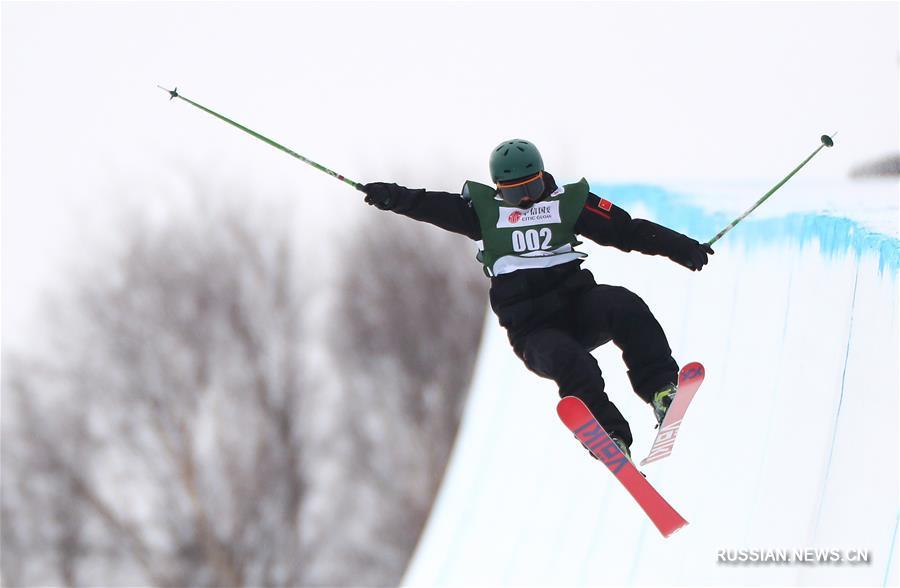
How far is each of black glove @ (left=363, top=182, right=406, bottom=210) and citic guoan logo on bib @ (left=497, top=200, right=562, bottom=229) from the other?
533mm

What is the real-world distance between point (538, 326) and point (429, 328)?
66.3ft

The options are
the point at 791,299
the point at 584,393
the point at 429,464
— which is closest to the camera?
the point at 584,393

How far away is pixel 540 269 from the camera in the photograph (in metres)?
6.04

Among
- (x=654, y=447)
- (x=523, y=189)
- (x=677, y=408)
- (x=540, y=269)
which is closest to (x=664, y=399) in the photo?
(x=677, y=408)

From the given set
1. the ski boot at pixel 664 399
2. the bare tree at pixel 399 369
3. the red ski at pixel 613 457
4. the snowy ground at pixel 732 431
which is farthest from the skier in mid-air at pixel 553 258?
the bare tree at pixel 399 369

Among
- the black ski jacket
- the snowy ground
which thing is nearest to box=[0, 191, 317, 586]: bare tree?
the snowy ground

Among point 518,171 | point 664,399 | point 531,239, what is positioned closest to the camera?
point 664,399

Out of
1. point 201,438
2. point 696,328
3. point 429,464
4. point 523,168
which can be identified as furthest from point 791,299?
point 201,438

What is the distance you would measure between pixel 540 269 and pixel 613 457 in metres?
0.97

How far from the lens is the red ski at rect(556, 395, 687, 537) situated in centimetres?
559

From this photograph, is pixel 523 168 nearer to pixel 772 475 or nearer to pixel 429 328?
pixel 772 475

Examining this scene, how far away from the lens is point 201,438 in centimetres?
2541

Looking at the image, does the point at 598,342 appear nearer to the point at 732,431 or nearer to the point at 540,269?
the point at 540,269

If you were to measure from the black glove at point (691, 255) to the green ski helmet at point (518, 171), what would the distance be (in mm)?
710
